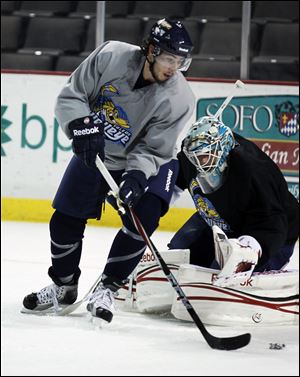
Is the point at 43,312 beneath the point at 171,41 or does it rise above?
beneath

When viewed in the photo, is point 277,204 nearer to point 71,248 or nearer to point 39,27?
point 71,248

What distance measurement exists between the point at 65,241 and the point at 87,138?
36cm

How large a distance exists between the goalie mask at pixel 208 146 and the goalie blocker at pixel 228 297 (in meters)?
0.34

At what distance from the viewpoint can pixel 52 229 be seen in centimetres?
333

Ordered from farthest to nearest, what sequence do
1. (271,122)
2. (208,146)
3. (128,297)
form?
(271,122)
(128,297)
(208,146)

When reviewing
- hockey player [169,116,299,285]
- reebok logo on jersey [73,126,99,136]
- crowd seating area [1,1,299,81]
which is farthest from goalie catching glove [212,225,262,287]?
crowd seating area [1,1,299,81]

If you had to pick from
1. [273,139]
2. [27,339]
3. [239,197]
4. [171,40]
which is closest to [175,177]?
[239,197]

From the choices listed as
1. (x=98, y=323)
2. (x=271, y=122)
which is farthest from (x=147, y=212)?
(x=271, y=122)

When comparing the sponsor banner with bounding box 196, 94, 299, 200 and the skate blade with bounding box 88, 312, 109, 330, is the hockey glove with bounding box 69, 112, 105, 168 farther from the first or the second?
the sponsor banner with bounding box 196, 94, 299, 200

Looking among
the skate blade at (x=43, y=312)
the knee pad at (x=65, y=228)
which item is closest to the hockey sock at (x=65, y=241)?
the knee pad at (x=65, y=228)

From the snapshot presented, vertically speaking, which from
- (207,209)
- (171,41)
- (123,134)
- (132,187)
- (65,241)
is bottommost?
(65,241)

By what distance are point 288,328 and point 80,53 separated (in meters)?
3.43

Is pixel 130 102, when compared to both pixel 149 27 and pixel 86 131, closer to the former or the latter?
pixel 86 131

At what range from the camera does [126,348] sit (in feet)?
9.48
